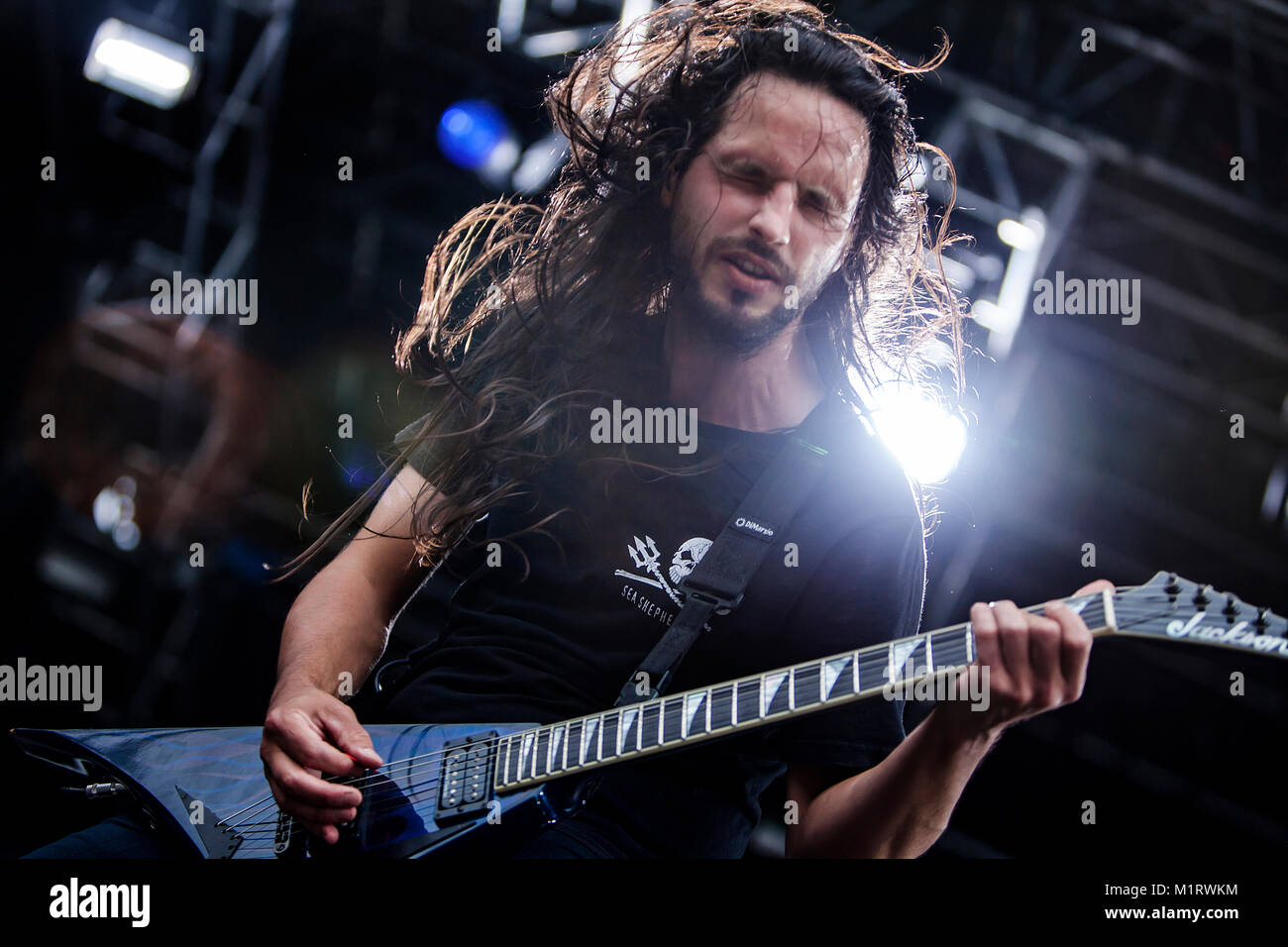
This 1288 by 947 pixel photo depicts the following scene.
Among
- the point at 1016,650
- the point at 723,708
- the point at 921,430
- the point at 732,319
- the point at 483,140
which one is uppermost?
the point at 483,140

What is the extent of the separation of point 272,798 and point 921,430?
5.81 feet

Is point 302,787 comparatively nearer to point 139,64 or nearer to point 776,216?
point 776,216

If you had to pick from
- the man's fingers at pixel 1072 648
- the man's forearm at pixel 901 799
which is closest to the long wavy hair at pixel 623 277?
the man's forearm at pixel 901 799

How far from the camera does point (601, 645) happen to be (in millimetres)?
1940

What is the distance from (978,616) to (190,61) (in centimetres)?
439

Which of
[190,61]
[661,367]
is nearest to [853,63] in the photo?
[661,367]

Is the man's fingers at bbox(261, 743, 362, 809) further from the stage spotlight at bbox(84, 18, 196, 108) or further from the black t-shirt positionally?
the stage spotlight at bbox(84, 18, 196, 108)

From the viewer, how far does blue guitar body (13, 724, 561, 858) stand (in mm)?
1748

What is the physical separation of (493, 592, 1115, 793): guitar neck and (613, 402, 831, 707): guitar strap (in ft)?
0.22

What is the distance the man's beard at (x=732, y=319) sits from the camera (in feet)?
6.97

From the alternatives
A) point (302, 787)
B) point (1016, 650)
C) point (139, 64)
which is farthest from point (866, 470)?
point (139, 64)

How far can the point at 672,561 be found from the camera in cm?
199

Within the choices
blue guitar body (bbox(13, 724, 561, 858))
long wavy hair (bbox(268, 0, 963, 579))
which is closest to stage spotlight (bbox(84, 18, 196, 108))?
long wavy hair (bbox(268, 0, 963, 579))

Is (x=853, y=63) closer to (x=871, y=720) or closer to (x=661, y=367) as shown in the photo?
(x=661, y=367)
